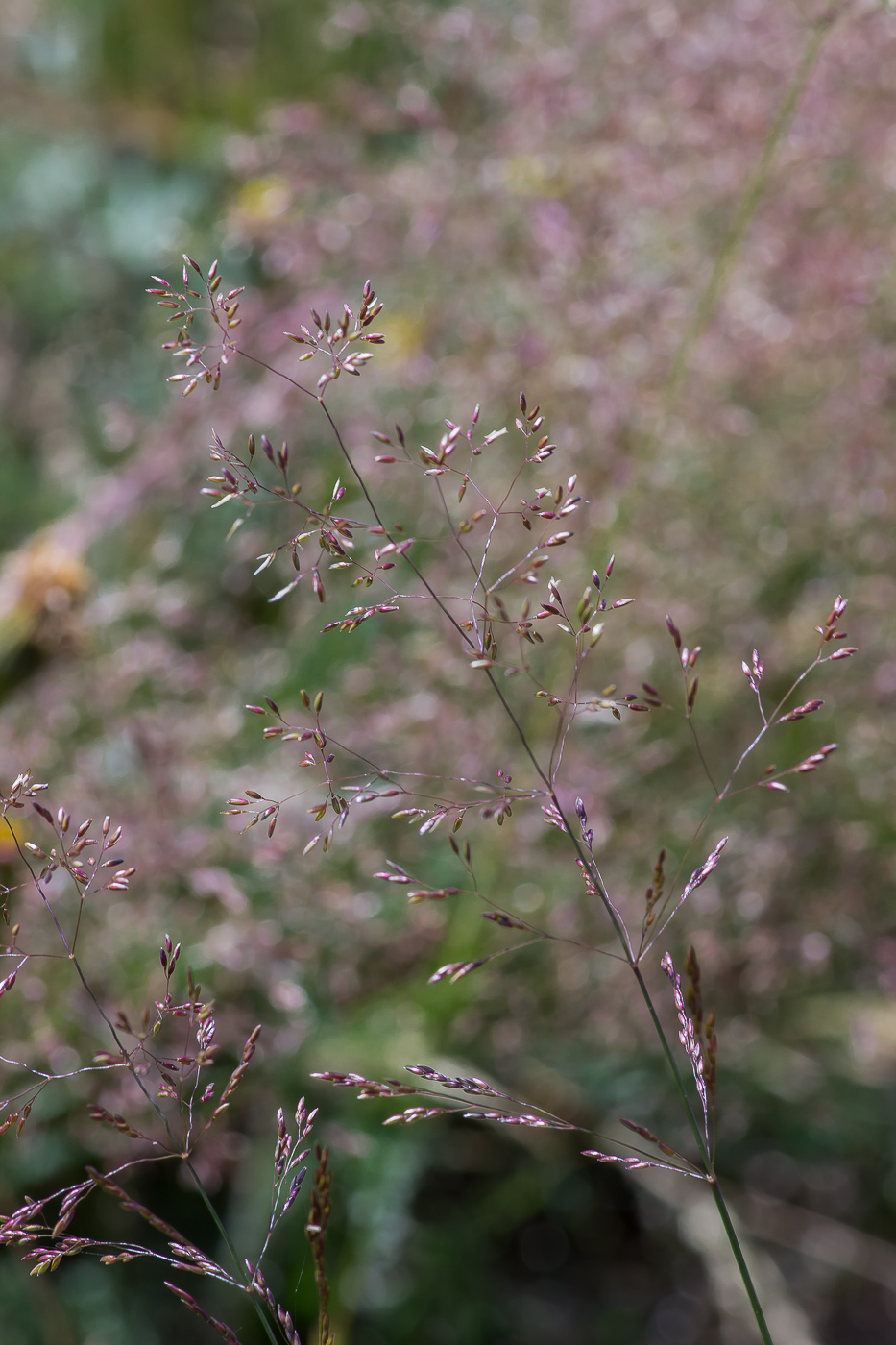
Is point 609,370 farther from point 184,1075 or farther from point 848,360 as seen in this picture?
point 184,1075

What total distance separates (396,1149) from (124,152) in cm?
222

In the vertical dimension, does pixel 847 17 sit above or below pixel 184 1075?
above

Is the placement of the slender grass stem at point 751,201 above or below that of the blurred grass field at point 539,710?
above

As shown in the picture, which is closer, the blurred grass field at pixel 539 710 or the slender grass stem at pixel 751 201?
the slender grass stem at pixel 751 201

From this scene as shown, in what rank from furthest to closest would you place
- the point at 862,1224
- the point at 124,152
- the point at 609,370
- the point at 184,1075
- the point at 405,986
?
1. the point at 124,152
2. the point at 862,1224
3. the point at 405,986
4. the point at 609,370
5. the point at 184,1075

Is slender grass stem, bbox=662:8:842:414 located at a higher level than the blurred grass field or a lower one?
higher

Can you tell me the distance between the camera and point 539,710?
116 cm

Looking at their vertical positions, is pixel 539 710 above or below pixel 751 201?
below

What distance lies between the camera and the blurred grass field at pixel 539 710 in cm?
115

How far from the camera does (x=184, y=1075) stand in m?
0.51

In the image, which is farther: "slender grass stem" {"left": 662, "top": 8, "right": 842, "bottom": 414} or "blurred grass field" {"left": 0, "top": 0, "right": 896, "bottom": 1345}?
"blurred grass field" {"left": 0, "top": 0, "right": 896, "bottom": 1345}

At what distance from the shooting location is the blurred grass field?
115 cm

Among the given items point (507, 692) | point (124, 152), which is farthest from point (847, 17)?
point (124, 152)

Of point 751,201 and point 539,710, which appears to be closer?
point 751,201
